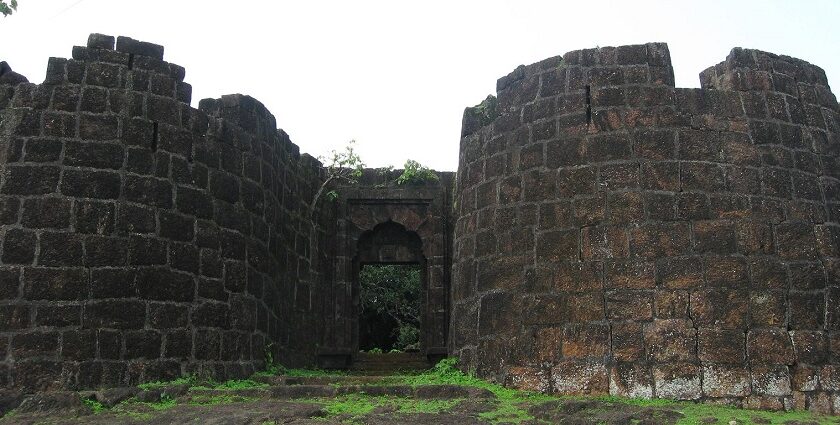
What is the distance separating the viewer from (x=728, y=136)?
8.84m

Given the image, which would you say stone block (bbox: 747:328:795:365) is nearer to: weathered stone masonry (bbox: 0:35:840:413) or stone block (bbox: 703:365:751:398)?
weathered stone masonry (bbox: 0:35:840:413)

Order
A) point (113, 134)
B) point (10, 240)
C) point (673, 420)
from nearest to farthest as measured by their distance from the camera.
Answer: point (673, 420) → point (10, 240) → point (113, 134)

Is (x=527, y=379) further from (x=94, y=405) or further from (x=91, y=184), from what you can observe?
(x=91, y=184)

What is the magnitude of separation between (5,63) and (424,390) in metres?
5.75

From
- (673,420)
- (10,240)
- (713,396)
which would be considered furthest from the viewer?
(10,240)

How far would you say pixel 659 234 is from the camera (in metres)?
8.41

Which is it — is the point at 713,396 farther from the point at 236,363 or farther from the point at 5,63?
the point at 5,63

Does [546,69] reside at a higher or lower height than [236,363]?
higher

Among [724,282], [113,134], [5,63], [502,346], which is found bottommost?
[502,346]

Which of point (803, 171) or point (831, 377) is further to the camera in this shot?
point (803, 171)

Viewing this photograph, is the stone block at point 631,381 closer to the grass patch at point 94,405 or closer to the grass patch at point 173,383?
the grass patch at point 173,383

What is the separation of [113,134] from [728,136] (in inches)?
258

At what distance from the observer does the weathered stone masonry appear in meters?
8.10

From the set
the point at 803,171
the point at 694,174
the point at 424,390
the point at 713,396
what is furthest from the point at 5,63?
the point at 803,171
